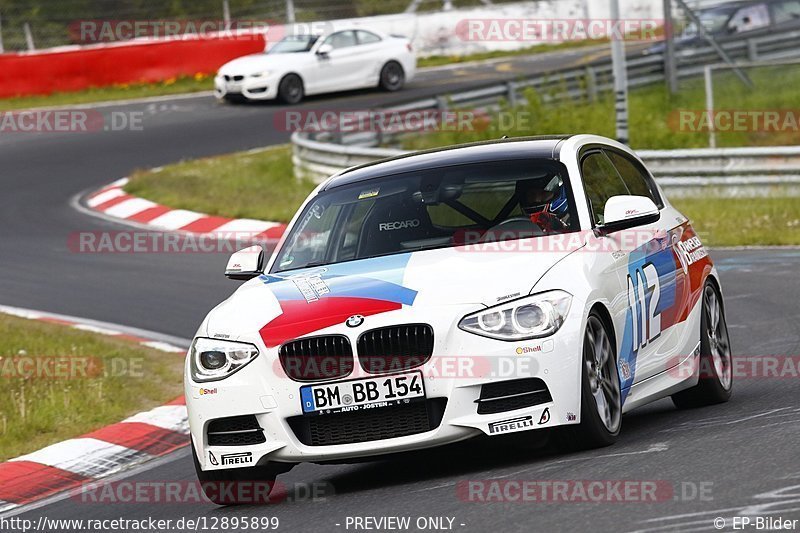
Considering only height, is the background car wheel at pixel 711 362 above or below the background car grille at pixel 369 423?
below

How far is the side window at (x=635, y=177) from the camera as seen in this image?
337 inches

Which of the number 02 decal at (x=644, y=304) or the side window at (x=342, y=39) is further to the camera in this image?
the side window at (x=342, y=39)

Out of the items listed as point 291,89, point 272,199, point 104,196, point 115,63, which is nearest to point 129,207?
point 104,196

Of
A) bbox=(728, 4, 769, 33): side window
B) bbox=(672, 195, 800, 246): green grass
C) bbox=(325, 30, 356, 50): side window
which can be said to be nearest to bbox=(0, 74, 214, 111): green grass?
bbox=(325, 30, 356, 50): side window

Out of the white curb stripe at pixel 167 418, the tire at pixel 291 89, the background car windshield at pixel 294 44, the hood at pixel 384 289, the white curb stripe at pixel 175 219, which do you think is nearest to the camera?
the hood at pixel 384 289

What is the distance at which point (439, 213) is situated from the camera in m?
7.75

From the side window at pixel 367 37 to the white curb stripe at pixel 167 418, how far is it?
21.3 m

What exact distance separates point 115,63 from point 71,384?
2263 centimetres

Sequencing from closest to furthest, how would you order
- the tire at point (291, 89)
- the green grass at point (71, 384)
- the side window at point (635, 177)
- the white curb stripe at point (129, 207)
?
the side window at point (635, 177), the green grass at point (71, 384), the white curb stripe at point (129, 207), the tire at point (291, 89)

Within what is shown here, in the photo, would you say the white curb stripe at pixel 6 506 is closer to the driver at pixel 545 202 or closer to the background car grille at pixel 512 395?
the background car grille at pixel 512 395

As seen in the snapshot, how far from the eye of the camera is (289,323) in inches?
265

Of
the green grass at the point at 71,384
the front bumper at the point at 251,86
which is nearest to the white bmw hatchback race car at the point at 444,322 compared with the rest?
the green grass at the point at 71,384

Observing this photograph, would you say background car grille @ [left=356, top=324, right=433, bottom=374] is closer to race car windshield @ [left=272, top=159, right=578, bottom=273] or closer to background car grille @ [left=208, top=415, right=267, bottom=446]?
background car grille @ [left=208, top=415, right=267, bottom=446]

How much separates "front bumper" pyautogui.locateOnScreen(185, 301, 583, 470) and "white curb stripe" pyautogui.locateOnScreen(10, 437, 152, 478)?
217 centimetres
